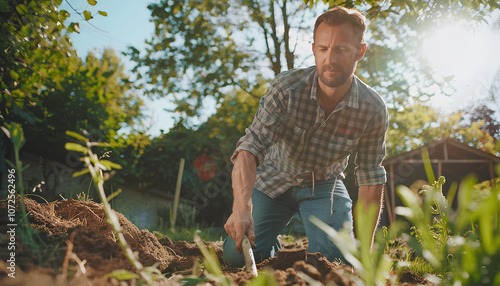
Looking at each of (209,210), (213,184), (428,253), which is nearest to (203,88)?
(213,184)

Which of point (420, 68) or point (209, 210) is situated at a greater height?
point (420, 68)

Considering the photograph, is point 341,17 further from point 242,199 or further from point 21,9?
point 21,9

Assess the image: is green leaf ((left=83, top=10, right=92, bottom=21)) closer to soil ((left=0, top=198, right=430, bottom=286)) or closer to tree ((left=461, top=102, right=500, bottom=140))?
soil ((left=0, top=198, right=430, bottom=286))

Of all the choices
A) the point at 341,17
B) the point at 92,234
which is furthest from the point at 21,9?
the point at 341,17

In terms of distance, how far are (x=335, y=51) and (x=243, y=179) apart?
47.9 inches

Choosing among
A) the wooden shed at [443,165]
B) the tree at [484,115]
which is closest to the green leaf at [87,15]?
the wooden shed at [443,165]

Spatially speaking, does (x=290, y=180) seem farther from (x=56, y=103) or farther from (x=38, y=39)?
(x=56, y=103)

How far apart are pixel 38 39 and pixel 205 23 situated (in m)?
7.59

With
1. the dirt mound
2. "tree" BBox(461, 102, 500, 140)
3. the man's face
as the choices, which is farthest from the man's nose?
"tree" BBox(461, 102, 500, 140)

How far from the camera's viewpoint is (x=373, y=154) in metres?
2.78

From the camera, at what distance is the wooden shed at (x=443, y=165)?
33.7 ft

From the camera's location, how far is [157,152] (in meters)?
12.0

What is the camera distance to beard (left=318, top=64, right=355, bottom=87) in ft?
8.00

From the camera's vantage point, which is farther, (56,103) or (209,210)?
(209,210)
